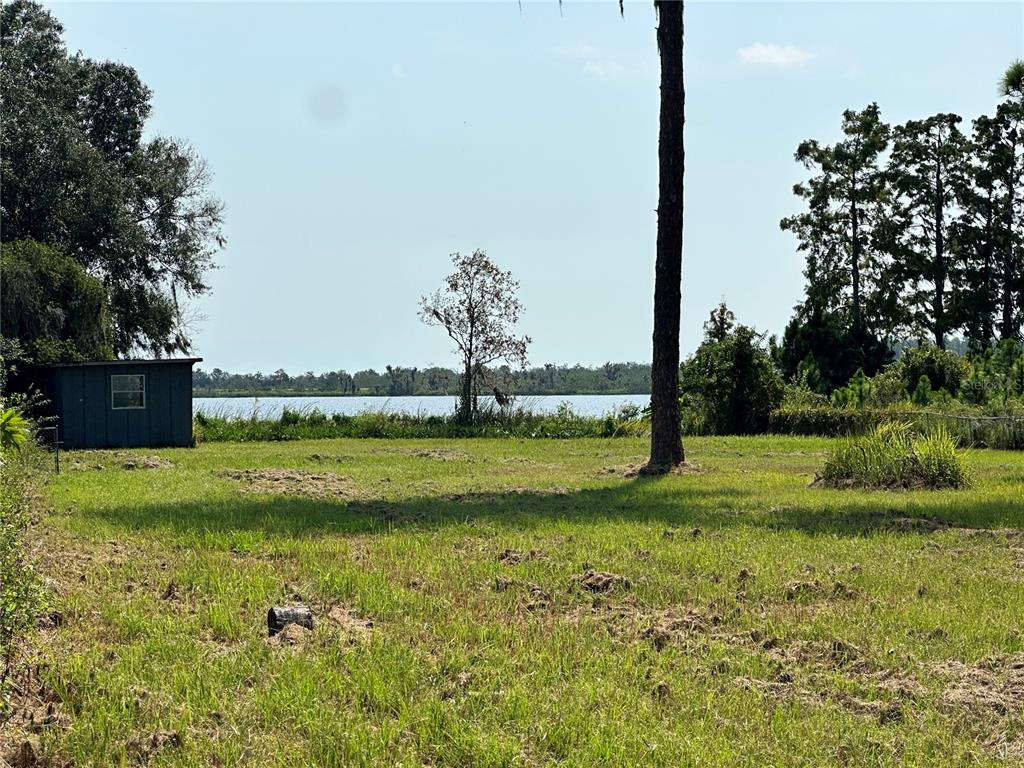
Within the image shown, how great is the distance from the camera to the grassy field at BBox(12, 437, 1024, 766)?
161 inches

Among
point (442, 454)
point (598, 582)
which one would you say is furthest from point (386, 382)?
point (598, 582)

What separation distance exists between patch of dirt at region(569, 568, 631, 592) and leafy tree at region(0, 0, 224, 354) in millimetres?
27958

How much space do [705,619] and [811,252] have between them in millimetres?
39759

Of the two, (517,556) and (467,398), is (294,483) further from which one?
(467,398)

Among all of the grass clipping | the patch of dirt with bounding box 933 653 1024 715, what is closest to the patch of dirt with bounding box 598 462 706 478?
the grass clipping

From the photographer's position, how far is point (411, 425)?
98.5 feet

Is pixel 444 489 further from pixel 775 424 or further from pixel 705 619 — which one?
pixel 775 424

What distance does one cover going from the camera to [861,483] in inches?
532

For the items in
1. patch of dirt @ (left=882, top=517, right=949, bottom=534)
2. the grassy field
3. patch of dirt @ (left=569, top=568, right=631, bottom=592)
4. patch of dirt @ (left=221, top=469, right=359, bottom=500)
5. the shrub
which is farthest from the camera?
the shrub

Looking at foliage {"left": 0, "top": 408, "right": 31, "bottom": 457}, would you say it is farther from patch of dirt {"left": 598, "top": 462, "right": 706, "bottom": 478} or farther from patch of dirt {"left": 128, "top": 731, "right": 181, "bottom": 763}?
patch of dirt {"left": 598, "top": 462, "right": 706, "bottom": 478}

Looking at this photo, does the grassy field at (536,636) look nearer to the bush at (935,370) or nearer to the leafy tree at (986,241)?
the bush at (935,370)

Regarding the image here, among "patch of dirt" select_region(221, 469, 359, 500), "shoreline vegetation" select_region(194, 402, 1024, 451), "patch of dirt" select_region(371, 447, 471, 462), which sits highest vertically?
"shoreline vegetation" select_region(194, 402, 1024, 451)

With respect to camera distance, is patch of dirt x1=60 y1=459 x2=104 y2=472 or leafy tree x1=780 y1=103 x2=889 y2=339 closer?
patch of dirt x1=60 y1=459 x2=104 y2=472

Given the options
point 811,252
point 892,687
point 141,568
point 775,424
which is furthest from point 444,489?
point 811,252
